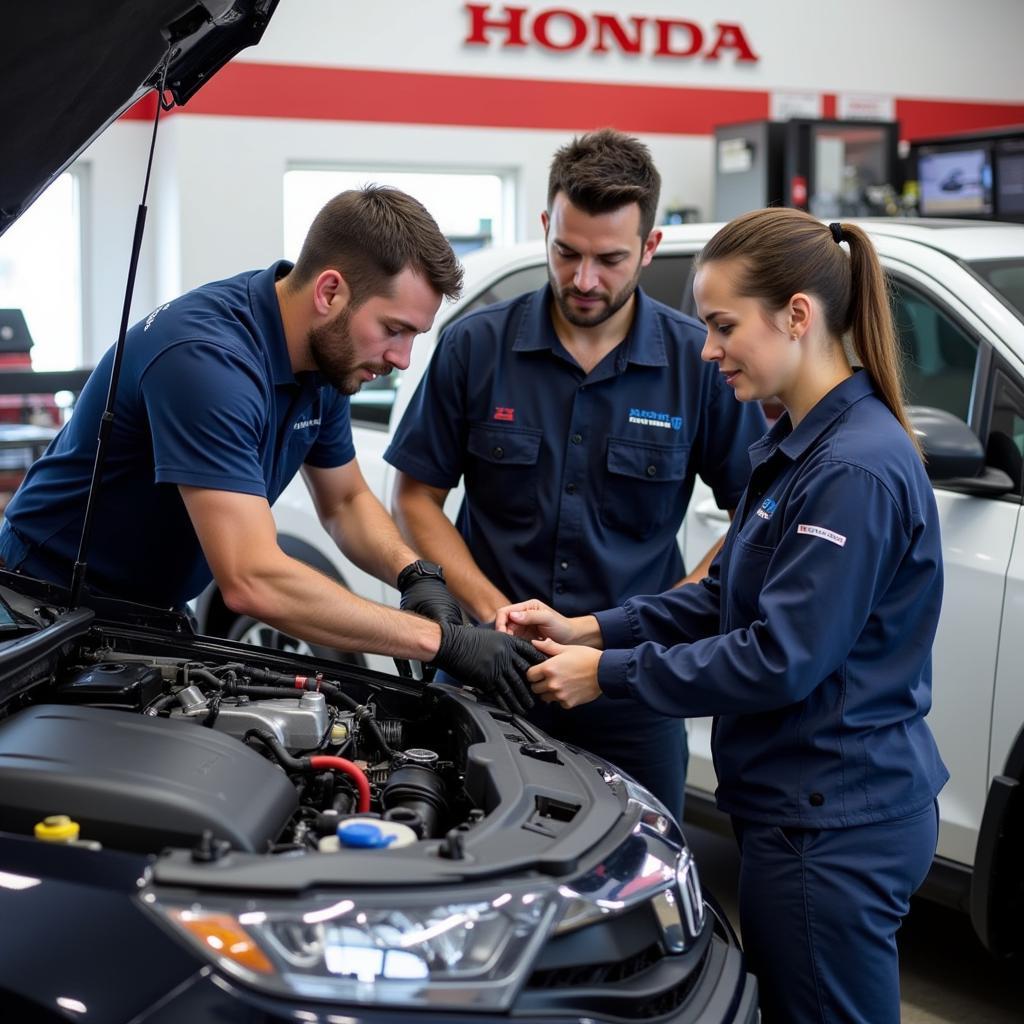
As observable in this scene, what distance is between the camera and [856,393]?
77.2 inches

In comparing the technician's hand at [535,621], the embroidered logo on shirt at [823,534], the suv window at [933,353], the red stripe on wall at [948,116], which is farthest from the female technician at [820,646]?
the red stripe on wall at [948,116]

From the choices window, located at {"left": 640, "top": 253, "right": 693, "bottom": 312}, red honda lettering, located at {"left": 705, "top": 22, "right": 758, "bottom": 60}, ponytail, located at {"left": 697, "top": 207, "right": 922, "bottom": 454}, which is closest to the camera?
ponytail, located at {"left": 697, "top": 207, "right": 922, "bottom": 454}

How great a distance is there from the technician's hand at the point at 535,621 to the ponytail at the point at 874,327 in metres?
0.70

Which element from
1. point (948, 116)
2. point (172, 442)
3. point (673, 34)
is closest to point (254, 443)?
point (172, 442)

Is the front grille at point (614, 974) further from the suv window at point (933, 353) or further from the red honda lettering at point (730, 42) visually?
the red honda lettering at point (730, 42)

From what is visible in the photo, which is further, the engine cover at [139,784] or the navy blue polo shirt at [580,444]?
the navy blue polo shirt at [580,444]

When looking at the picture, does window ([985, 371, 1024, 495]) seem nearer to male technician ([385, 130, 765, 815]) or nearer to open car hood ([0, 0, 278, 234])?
male technician ([385, 130, 765, 815])

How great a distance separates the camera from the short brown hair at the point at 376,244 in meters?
2.34

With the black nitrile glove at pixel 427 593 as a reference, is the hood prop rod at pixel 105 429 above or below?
above

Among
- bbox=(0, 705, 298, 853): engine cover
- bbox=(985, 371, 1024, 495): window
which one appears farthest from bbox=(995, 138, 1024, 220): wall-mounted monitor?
bbox=(0, 705, 298, 853): engine cover

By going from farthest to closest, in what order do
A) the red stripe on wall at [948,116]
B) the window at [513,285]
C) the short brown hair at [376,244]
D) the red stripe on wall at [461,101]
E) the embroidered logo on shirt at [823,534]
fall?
the red stripe on wall at [948,116], the red stripe on wall at [461,101], the window at [513,285], the short brown hair at [376,244], the embroidered logo on shirt at [823,534]

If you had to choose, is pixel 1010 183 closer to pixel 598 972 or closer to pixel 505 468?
pixel 505 468

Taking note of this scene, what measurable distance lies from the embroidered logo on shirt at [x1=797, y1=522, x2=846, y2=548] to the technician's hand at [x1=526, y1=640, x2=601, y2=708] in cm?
45

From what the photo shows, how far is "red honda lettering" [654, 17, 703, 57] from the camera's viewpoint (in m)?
9.76
